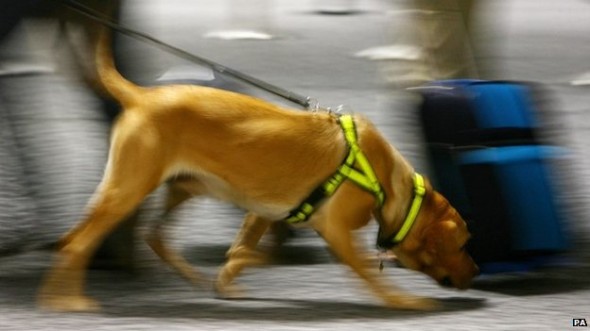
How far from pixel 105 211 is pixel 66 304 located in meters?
0.32

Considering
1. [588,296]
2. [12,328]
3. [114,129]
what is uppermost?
[114,129]

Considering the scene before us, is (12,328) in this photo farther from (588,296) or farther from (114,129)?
(588,296)

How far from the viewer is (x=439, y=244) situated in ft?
14.0

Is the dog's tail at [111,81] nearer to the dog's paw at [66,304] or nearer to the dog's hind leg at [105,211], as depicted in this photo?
the dog's hind leg at [105,211]

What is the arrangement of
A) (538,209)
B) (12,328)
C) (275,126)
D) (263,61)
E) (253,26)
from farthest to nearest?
(253,26) < (263,61) < (538,209) < (275,126) < (12,328)

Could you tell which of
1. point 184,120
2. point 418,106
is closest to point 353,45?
point 418,106

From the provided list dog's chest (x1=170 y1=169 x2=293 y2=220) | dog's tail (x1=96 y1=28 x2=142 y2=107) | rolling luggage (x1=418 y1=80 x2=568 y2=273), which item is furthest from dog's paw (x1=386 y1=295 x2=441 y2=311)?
dog's tail (x1=96 y1=28 x2=142 y2=107)

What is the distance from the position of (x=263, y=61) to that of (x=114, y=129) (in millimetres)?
5243

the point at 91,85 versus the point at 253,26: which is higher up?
the point at 253,26

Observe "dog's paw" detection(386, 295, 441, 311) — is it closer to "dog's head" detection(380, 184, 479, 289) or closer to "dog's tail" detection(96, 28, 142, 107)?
"dog's head" detection(380, 184, 479, 289)

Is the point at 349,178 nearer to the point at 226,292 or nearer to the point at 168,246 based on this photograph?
the point at 226,292

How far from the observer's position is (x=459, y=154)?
4.45 m

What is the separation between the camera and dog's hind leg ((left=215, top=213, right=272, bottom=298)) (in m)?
4.38

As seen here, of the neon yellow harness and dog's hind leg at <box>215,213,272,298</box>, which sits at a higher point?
the neon yellow harness
